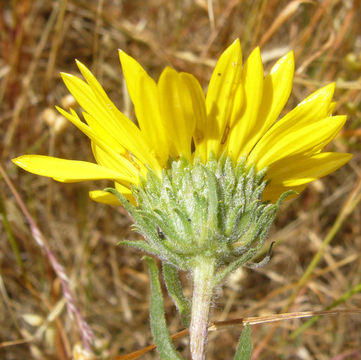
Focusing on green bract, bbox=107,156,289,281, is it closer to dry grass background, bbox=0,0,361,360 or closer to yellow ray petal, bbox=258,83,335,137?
yellow ray petal, bbox=258,83,335,137

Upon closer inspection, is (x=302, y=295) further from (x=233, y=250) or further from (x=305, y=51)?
(x=233, y=250)

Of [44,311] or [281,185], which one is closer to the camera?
[281,185]

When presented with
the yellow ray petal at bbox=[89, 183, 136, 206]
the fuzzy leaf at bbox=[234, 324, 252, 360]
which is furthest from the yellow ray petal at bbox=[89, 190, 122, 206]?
the fuzzy leaf at bbox=[234, 324, 252, 360]

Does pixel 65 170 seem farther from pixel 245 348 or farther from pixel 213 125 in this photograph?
pixel 245 348

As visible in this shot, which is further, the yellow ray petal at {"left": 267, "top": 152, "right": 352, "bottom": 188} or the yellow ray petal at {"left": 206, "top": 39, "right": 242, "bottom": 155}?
the yellow ray petal at {"left": 267, "top": 152, "right": 352, "bottom": 188}

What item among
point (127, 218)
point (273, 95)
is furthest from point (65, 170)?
point (127, 218)

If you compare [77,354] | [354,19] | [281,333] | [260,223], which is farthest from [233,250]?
[354,19]

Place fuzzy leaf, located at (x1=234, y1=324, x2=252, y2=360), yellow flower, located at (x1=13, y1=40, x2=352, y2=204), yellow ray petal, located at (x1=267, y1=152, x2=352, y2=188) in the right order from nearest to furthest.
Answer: fuzzy leaf, located at (x1=234, y1=324, x2=252, y2=360) < yellow flower, located at (x1=13, y1=40, x2=352, y2=204) < yellow ray petal, located at (x1=267, y1=152, x2=352, y2=188)

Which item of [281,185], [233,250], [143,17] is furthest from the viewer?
[143,17]
